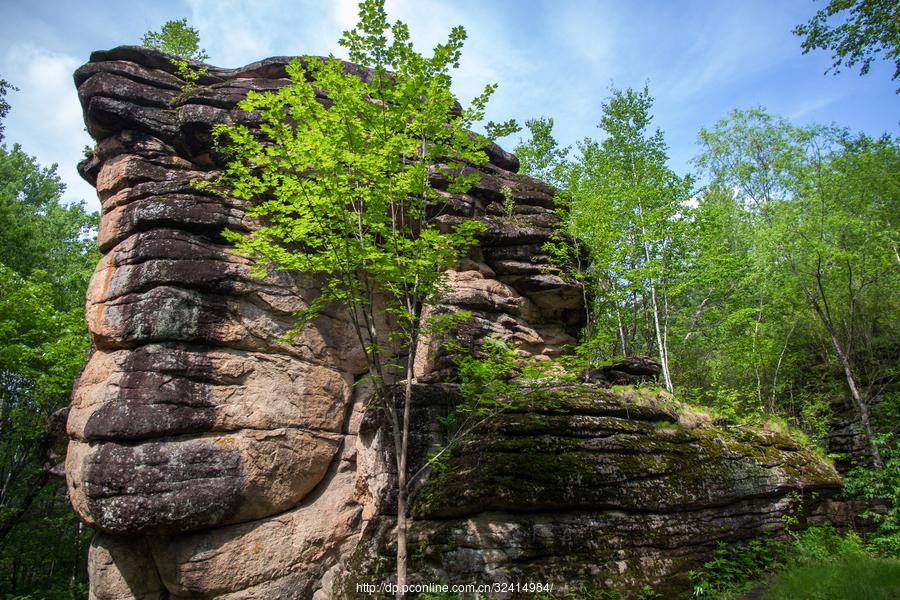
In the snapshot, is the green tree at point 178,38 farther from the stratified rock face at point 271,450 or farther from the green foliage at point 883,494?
the green foliage at point 883,494

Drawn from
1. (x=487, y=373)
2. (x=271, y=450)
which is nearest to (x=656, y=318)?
(x=487, y=373)

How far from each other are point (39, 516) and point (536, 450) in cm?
1798

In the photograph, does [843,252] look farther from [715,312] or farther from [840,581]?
[840,581]

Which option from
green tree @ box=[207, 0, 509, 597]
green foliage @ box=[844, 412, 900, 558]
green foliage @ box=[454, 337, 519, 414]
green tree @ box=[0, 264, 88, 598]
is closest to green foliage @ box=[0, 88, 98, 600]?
green tree @ box=[0, 264, 88, 598]

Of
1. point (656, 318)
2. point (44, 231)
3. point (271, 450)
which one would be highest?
point (44, 231)

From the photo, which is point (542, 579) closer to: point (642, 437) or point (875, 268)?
point (642, 437)

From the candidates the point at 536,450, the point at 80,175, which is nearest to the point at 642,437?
the point at 536,450

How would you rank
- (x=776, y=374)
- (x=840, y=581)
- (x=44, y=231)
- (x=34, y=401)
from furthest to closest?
(x=44, y=231), (x=34, y=401), (x=776, y=374), (x=840, y=581)

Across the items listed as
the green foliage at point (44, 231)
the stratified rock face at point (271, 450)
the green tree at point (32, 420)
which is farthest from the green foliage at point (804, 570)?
the green foliage at point (44, 231)

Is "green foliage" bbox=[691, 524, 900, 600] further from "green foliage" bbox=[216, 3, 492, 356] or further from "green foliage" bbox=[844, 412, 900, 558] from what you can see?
"green foliage" bbox=[216, 3, 492, 356]

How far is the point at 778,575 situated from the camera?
830 centimetres

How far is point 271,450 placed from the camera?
968 cm

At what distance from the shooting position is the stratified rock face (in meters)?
8.23

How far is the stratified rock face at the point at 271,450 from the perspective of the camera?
8.23 metres
